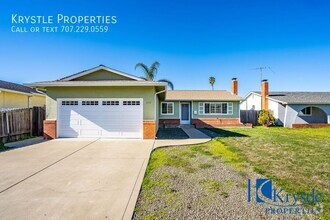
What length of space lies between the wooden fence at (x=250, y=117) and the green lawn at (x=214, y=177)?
1419cm

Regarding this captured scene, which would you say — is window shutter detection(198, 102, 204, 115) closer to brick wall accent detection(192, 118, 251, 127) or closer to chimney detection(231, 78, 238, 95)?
brick wall accent detection(192, 118, 251, 127)

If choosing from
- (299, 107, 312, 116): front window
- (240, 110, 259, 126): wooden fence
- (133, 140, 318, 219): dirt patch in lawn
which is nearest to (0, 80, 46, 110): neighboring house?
(133, 140, 318, 219): dirt patch in lawn

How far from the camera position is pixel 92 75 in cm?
1259

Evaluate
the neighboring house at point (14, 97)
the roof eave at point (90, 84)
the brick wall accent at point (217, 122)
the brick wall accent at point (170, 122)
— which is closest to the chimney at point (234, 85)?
the brick wall accent at point (217, 122)

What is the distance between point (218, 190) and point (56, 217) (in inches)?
122

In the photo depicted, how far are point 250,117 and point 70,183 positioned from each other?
2099 centimetres

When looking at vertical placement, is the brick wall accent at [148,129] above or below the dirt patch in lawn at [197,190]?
above

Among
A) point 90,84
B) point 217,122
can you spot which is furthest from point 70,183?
point 217,122

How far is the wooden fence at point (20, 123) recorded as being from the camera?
990 centimetres

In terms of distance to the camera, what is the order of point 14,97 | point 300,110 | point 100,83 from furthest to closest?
Answer: point 300,110, point 14,97, point 100,83

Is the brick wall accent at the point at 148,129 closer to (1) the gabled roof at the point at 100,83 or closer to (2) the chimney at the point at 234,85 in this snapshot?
(1) the gabled roof at the point at 100,83

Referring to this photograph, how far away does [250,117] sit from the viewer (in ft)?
71.6

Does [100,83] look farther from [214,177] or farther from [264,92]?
[264,92]

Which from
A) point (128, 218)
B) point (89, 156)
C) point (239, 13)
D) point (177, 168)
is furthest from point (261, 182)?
point (239, 13)
